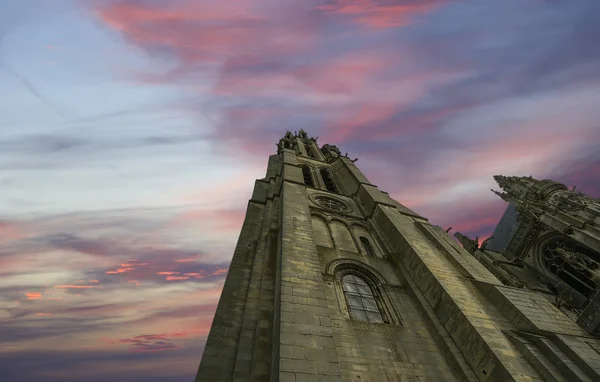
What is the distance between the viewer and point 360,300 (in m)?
10.4

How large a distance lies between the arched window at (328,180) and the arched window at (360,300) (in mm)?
11743

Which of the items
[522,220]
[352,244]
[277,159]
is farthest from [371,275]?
[522,220]

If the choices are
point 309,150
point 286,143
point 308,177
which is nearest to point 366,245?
point 308,177

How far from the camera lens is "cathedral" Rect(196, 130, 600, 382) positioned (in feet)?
23.5

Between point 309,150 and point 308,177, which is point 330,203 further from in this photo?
point 309,150

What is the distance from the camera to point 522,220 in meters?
25.7

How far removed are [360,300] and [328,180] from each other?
1493cm

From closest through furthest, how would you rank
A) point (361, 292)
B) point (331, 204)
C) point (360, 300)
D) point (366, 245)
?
point (360, 300), point (361, 292), point (366, 245), point (331, 204)

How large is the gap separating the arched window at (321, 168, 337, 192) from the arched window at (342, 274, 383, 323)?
11743 millimetres

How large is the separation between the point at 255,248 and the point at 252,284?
297 centimetres

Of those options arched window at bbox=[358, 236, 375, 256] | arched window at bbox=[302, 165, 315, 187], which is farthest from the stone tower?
arched window at bbox=[302, 165, 315, 187]

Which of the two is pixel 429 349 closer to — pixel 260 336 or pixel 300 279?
pixel 300 279

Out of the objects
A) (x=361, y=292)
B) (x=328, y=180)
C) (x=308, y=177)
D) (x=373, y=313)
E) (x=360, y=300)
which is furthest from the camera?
(x=328, y=180)

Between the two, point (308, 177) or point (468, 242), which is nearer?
point (308, 177)
